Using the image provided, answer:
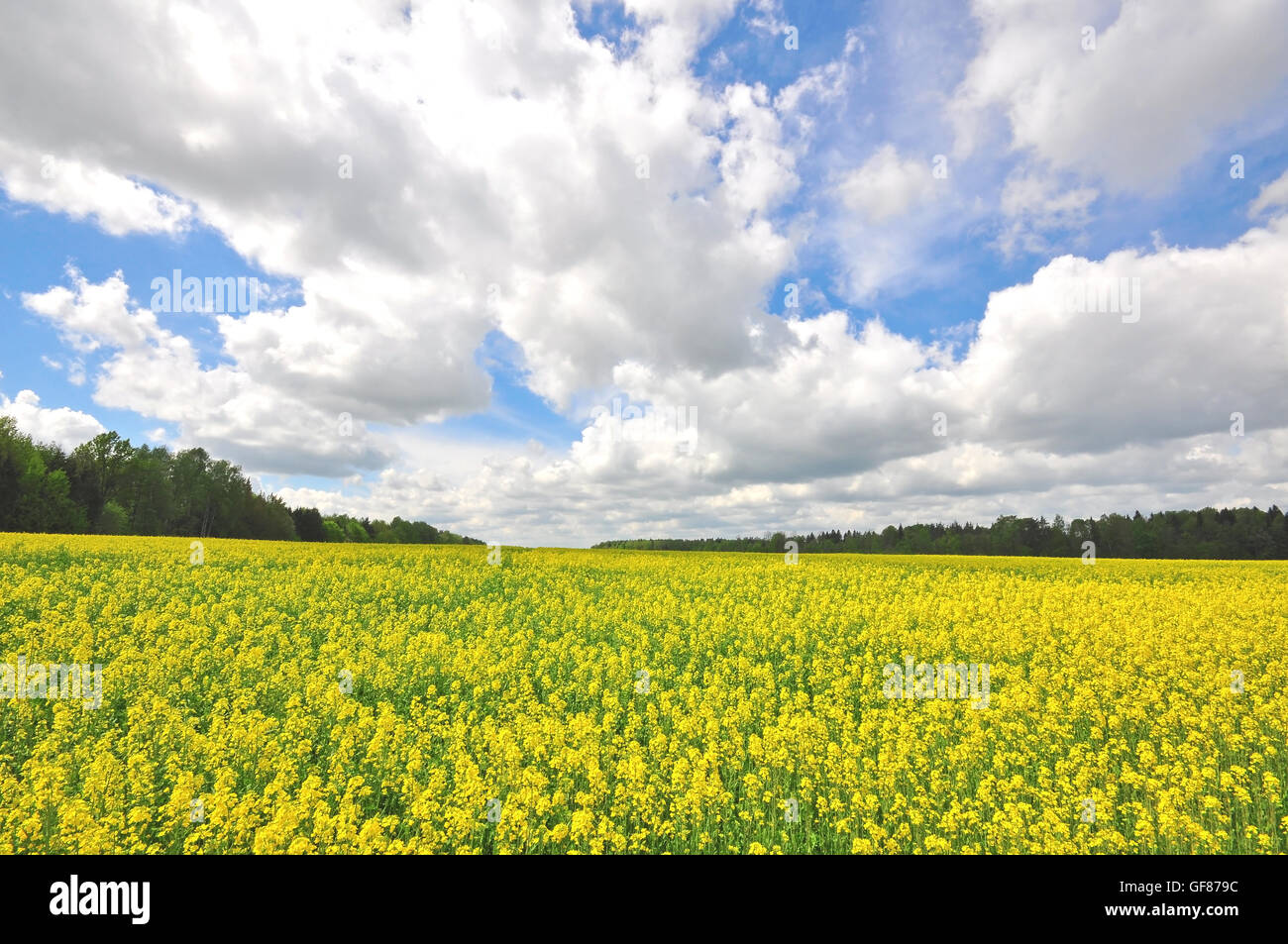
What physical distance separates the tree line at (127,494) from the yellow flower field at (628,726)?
54538 millimetres

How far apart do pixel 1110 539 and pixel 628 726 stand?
113m

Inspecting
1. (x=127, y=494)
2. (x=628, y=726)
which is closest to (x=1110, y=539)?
(x=628, y=726)

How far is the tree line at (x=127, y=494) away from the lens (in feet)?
173

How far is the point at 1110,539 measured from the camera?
89875 mm

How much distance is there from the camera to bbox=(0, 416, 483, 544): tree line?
52.7m

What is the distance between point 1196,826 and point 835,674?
18.5ft

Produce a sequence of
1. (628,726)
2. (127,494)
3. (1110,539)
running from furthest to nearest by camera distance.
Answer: (1110,539)
(127,494)
(628,726)

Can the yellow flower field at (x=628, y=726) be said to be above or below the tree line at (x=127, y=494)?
below

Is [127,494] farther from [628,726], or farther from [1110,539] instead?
[1110,539]

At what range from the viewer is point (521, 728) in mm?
7430
